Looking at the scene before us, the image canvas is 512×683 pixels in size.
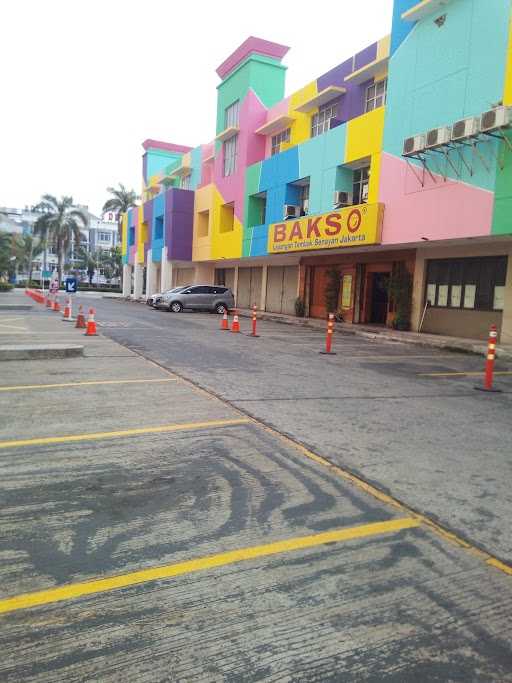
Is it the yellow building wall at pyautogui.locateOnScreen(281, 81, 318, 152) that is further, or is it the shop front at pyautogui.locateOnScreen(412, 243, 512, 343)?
the yellow building wall at pyautogui.locateOnScreen(281, 81, 318, 152)

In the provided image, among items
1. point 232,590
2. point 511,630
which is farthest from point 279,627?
point 511,630

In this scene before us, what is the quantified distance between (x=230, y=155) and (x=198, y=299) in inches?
419

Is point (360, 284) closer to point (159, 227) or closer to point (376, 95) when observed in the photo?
point (376, 95)

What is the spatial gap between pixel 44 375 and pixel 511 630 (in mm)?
8267

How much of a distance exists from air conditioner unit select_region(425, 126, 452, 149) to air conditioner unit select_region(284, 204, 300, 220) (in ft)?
34.5

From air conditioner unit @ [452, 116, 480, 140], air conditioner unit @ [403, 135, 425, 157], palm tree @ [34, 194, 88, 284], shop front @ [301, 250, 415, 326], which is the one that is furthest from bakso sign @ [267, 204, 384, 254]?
palm tree @ [34, 194, 88, 284]

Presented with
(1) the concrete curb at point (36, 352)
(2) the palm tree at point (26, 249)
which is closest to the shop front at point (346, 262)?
(1) the concrete curb at point (36, 352)

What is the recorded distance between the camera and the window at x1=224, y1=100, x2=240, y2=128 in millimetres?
33125

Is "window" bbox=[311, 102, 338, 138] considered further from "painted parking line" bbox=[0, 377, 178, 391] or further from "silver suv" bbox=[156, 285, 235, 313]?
"painted parking line" bbox=[0, 377, 178, 391]

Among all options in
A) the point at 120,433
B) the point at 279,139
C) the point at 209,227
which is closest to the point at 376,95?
the point at 279,139

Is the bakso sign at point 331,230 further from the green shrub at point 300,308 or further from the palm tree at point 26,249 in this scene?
the palm tree at point 26,249

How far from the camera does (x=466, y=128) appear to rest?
15023 millimetres

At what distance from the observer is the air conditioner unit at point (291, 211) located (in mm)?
26281

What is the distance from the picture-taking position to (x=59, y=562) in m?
3.03
